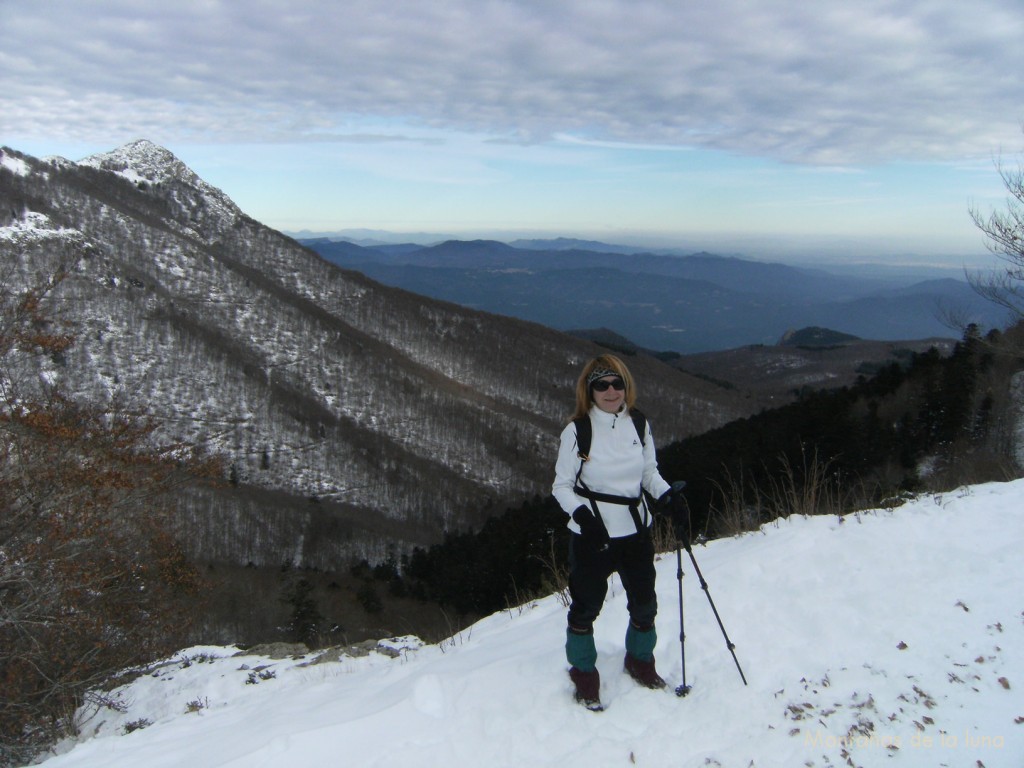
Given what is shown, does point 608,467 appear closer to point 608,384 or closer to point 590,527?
point 590,527

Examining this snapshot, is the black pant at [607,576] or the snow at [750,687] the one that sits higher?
the black pant at [607,576]

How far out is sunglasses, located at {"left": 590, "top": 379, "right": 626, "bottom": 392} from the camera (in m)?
4.19

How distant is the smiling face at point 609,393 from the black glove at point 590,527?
0.74 m

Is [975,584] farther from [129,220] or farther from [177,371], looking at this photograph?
[129,220]

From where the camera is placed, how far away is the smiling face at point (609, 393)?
13.8 feet

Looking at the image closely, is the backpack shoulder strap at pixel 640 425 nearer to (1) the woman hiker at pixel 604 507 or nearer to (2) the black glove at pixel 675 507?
(1) the woman hiker at pixel 604 507

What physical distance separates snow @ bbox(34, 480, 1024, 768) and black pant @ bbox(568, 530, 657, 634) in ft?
1.99

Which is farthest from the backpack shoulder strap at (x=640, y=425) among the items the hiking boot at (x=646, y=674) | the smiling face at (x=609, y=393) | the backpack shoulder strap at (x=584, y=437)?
the hiking boot at (x=646, y=674)

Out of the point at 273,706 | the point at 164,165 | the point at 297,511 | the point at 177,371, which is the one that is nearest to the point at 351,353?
the point at 177,371

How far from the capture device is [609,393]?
13.7 feet

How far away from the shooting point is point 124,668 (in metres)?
9.98

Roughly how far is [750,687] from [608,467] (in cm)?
197

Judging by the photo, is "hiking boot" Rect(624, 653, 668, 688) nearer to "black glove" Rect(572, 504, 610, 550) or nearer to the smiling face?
"black glove" Rect(572, 504, 610, 550)

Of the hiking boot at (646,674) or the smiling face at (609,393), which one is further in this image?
the hiking boot at (646,674)
